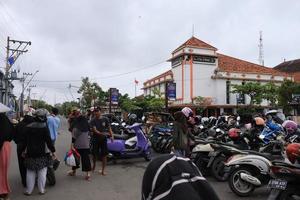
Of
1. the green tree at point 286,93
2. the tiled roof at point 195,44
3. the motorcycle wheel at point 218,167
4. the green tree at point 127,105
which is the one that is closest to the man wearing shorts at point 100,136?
the motorcycle wheel at point 218,167

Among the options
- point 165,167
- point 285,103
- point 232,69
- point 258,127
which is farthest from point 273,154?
point 232,69

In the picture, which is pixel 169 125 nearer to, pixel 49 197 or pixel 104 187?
pixel 104 187

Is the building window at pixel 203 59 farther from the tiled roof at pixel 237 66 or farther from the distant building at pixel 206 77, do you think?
the tiled roof at pixel 237 66

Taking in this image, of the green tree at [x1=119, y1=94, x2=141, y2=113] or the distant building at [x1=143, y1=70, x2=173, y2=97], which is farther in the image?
the distant building at [x1=143, y1=70, x2=173, y2=97]

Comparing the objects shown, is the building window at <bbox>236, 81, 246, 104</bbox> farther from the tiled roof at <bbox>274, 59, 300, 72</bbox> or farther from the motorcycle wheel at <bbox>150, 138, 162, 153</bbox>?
the tiled roof at <bbox>274, 59, 300, 72</bbox>

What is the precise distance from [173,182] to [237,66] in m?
42.8

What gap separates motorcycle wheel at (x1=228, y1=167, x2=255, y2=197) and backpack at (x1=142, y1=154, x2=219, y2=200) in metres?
5.07

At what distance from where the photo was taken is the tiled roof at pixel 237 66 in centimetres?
4221

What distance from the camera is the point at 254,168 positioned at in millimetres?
6629

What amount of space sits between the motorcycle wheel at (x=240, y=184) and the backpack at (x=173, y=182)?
5.07 metres

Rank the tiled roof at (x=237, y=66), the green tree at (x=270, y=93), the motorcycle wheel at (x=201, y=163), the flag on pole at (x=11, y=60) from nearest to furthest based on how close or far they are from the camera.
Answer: the motorcycle wheel at (x=201, y=163), the flag on pole at (x=11, y=60), the green tree at (x=270, y=93), the tiled roof at (x=237, y=66)

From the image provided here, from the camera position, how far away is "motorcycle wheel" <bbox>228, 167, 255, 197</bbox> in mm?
6566

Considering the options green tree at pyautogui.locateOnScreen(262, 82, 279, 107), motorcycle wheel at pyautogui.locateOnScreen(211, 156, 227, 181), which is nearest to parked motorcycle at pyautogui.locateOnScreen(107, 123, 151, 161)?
motorcycle wheel at pyautogui.locateOnScreen(211, 156, 227, 181)

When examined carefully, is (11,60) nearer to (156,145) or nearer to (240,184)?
(156,145)
